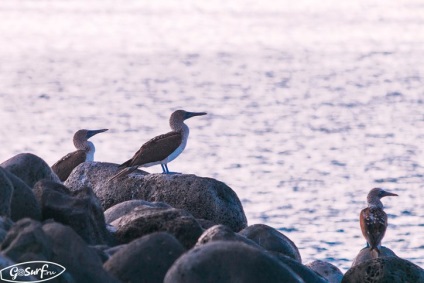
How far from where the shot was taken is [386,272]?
1312 centimetres

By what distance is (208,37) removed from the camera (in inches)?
3214

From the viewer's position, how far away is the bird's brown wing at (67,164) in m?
19.2

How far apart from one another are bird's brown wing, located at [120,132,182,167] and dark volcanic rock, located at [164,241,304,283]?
23.1 feet

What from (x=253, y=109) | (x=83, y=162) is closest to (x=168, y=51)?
(x=253, y=109)

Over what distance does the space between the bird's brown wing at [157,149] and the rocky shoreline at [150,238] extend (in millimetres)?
781

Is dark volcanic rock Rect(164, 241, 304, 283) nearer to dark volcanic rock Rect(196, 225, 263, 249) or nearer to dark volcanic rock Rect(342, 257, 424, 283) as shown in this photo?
dark volcanic rock Rect(196, 225, 263, 249)

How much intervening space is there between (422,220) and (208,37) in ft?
188

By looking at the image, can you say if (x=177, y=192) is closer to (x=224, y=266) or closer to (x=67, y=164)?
(x=67, y=164)

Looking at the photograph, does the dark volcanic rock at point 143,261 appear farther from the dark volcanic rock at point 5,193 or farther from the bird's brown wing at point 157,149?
the bird's brown wing at point 157,149

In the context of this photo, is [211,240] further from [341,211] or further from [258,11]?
[258,11]

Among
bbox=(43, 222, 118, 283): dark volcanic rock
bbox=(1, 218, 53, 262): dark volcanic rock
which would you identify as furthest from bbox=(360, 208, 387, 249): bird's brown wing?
bbox=(1, 218, 53, 262): dark volcanic rock

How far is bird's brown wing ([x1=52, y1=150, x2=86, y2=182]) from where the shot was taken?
19.2 meters

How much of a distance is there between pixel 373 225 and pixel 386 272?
4.06 metres

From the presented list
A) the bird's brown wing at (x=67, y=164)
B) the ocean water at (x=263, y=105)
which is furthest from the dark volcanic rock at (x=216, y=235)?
the ocean water at (x=263, y=105)
